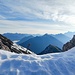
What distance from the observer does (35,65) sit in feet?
50.4

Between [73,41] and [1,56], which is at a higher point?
[1,56]

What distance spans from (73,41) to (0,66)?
150 m

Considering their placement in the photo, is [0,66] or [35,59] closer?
[0,66]

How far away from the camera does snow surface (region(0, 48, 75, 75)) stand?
1441 cm

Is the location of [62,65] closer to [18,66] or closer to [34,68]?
[34,68]

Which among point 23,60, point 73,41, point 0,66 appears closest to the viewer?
point 0,66

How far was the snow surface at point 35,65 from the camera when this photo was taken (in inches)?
567

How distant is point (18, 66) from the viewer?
14.9m

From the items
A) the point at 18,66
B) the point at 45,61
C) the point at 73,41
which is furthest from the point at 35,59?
the point at 73,41

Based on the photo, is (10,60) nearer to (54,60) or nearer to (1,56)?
(1,56)

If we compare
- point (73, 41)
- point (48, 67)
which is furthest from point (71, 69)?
point (73, 41)

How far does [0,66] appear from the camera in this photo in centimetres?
1485

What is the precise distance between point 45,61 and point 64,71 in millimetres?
1872

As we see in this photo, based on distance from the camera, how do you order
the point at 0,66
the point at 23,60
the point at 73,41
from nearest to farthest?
the point at 0,66 < the point at 23,60 < the point at 73,41
